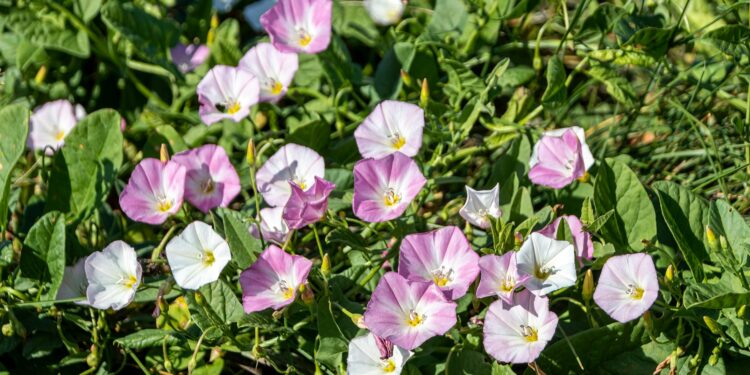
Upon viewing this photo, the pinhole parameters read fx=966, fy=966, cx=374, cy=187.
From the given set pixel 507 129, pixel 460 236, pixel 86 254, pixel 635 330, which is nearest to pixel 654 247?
pixel 635 330

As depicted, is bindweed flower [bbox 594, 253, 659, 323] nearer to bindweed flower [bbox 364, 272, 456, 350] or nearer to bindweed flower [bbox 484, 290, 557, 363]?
bindweed flower [bbox 484, 290, 557, 363]

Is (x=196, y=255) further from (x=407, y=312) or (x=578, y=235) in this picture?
(x=578, y=235)

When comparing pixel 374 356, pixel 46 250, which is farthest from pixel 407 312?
pixel 46 250

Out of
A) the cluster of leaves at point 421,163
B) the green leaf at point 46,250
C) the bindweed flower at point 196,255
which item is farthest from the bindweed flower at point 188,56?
the bindweed flower at point 196,255

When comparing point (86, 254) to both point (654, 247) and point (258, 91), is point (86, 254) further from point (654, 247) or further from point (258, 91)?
point (654, 247)

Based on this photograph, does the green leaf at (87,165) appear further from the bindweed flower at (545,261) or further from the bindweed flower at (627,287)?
the bindweed flower at (627,287)

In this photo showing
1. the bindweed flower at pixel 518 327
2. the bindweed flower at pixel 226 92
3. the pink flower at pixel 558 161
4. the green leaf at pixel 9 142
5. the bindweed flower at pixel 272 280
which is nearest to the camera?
the bindweed flower at pixel 518 327

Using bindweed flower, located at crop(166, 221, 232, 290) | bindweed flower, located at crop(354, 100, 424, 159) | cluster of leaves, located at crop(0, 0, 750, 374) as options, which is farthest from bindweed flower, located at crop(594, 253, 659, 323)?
bindweed flower, located at crop(166, 221, 232, 290)
